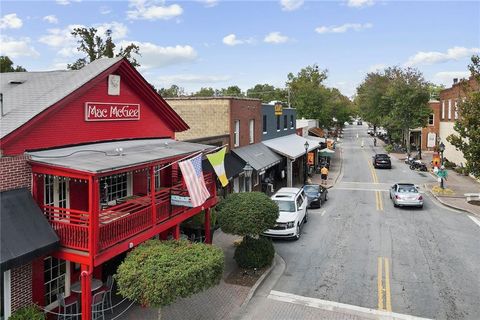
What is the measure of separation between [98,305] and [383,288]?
9044 millimetres

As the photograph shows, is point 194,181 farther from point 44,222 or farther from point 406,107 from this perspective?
point 406,107

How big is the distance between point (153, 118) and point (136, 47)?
69.4 ft

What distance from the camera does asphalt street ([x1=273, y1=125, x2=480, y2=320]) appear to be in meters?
13.4

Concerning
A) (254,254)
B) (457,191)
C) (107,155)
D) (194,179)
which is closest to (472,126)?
(457,191)

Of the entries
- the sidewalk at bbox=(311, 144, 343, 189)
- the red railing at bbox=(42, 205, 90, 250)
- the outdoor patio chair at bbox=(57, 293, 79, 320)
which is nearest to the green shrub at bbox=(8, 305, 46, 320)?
the outdoor patio chair at bbox=(57, 293, 79, 320)

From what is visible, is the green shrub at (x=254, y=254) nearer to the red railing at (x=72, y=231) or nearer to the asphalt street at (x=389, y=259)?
the asphalt street at (x=389, y=259)

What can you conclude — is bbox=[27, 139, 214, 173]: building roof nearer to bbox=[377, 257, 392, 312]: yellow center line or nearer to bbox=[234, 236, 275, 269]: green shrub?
bbox=[234, 236, 275, 269]: green shrub

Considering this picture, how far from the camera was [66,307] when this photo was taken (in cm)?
1162

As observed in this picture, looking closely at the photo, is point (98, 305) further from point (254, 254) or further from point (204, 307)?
point (254, 254)

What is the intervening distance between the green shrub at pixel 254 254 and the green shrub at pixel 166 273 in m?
4.96

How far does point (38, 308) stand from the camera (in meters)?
10.8

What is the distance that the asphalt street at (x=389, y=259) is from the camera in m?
13.4

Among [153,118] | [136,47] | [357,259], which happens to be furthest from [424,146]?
[153,118]

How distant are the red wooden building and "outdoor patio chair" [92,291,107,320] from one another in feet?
3.39
